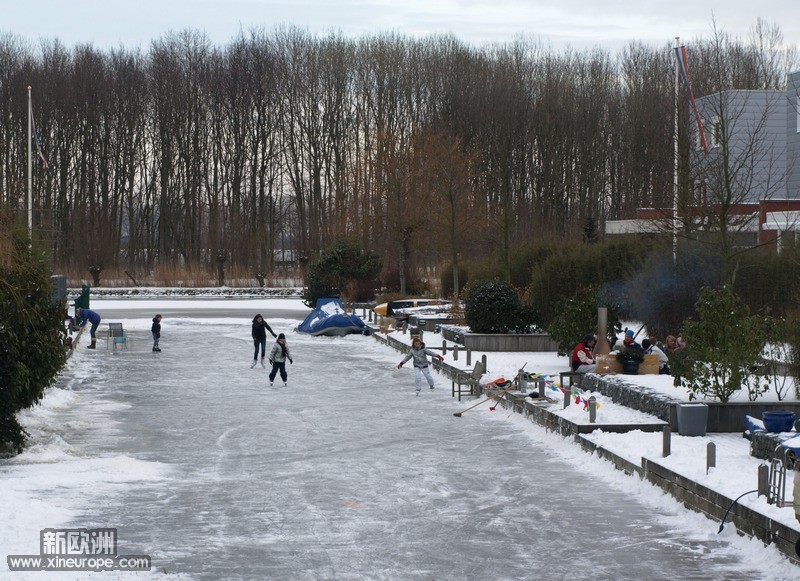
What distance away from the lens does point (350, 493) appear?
512 inches

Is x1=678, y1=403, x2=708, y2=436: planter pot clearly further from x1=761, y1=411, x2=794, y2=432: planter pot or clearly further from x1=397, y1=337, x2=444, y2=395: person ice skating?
x1=397, y1=337, x2=444, y2=395: person ice skating

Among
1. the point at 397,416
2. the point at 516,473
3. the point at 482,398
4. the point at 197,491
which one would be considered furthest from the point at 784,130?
the point at 197,491

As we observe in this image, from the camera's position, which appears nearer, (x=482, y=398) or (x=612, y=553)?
(x=612, y=553)

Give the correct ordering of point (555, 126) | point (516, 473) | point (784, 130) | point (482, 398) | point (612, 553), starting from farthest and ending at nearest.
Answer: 1. point (555, 126)
2. point (784, 130)
3. point (482, 398)
4. point (516, 473)
5. point (612, 553)

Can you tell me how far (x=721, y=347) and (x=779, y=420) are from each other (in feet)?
9.40

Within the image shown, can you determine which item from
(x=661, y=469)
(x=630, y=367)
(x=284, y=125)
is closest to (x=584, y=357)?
(x=630, y=367)

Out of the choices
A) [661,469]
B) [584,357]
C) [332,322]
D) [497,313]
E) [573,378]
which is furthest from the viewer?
[332,322]

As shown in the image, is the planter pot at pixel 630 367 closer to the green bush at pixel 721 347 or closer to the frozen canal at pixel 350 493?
the frozen canal at pixel 350 493

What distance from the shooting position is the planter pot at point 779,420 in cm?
1362

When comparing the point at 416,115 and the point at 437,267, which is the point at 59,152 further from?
the point at 437,267

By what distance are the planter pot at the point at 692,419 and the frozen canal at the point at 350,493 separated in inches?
55.5

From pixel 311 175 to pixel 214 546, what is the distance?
2801 inches

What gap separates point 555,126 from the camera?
76812 mm

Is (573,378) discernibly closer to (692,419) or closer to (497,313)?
(692,419)
